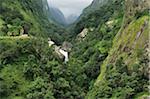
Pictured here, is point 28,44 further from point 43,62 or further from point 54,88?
point 54,88

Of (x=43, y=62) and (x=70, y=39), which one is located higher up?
(x=70, y=39)

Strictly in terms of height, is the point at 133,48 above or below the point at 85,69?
below

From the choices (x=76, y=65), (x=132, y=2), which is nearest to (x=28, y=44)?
(x=76, y=65)

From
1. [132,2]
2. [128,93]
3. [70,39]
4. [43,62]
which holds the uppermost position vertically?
[70,39]

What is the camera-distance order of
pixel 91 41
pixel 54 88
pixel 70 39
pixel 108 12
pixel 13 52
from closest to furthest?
pixel 54 88 → pixel 13 52 → pixel 91 41 → pixel 108 12 → pixel 70 39

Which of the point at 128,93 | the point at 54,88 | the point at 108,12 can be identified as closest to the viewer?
the point at 128,93

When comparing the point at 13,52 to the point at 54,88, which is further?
the point at 13,52

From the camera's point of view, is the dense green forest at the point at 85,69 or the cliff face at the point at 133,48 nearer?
the cliff face at the point at 133,48

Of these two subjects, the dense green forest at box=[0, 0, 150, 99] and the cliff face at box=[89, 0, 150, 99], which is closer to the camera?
the cliff face at box=[89, 0, 150, 99]

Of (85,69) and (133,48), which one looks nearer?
(133,48)

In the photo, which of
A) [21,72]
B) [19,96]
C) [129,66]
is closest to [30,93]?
[19,96]
